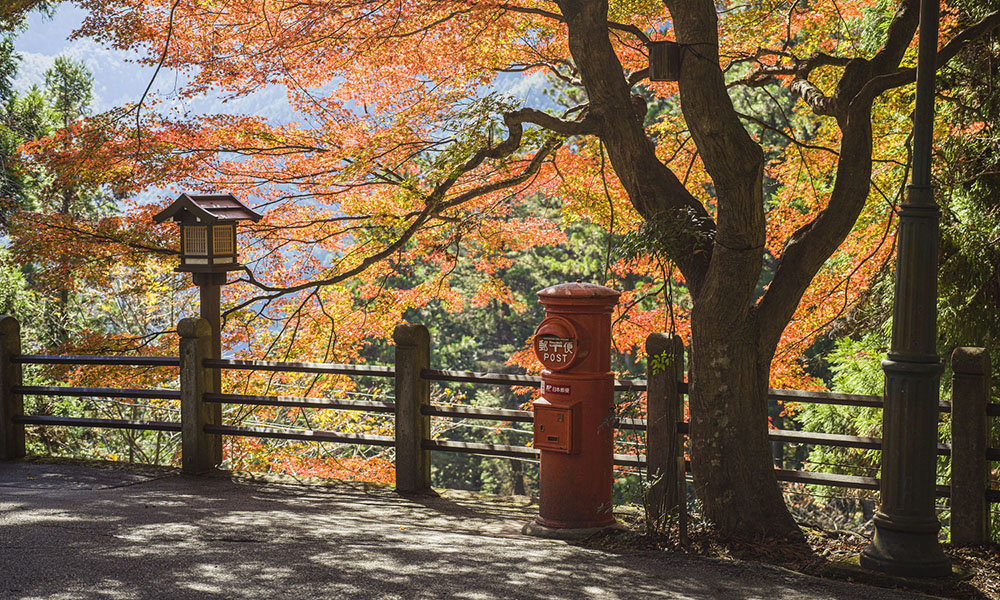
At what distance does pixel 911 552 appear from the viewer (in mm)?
4727

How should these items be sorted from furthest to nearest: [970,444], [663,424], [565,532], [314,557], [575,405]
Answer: [663,424], [565,532], [575,405], [970,444], [314,557]

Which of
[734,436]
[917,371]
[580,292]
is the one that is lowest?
[734,436]

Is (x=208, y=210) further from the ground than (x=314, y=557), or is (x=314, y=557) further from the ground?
(x=208, y=210)

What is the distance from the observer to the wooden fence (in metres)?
5.52

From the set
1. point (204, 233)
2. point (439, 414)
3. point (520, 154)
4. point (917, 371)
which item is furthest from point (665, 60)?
point (204, 233)

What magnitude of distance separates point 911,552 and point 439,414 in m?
3.64

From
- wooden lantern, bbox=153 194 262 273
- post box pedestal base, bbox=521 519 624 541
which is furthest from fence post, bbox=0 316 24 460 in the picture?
post box pedestal base, bbox=521 519 624 541

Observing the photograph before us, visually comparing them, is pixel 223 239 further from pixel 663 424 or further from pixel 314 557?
pixel 663 424

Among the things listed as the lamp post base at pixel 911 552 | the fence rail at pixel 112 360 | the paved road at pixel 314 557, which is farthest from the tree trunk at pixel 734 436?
the fence rail at pixel 112 360

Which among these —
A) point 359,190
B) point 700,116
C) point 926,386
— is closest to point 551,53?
point 359,190

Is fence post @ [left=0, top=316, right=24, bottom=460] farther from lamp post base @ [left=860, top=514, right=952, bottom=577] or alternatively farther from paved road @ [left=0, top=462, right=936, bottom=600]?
lamp post base @ [left=860, top=514, right=952, bottom=577]

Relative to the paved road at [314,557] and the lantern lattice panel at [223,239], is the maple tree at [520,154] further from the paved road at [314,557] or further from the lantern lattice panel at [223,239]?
the paved road at [314,557]

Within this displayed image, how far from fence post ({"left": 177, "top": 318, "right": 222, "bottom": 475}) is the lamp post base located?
17.7 ft

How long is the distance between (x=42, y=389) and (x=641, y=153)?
5876mm
